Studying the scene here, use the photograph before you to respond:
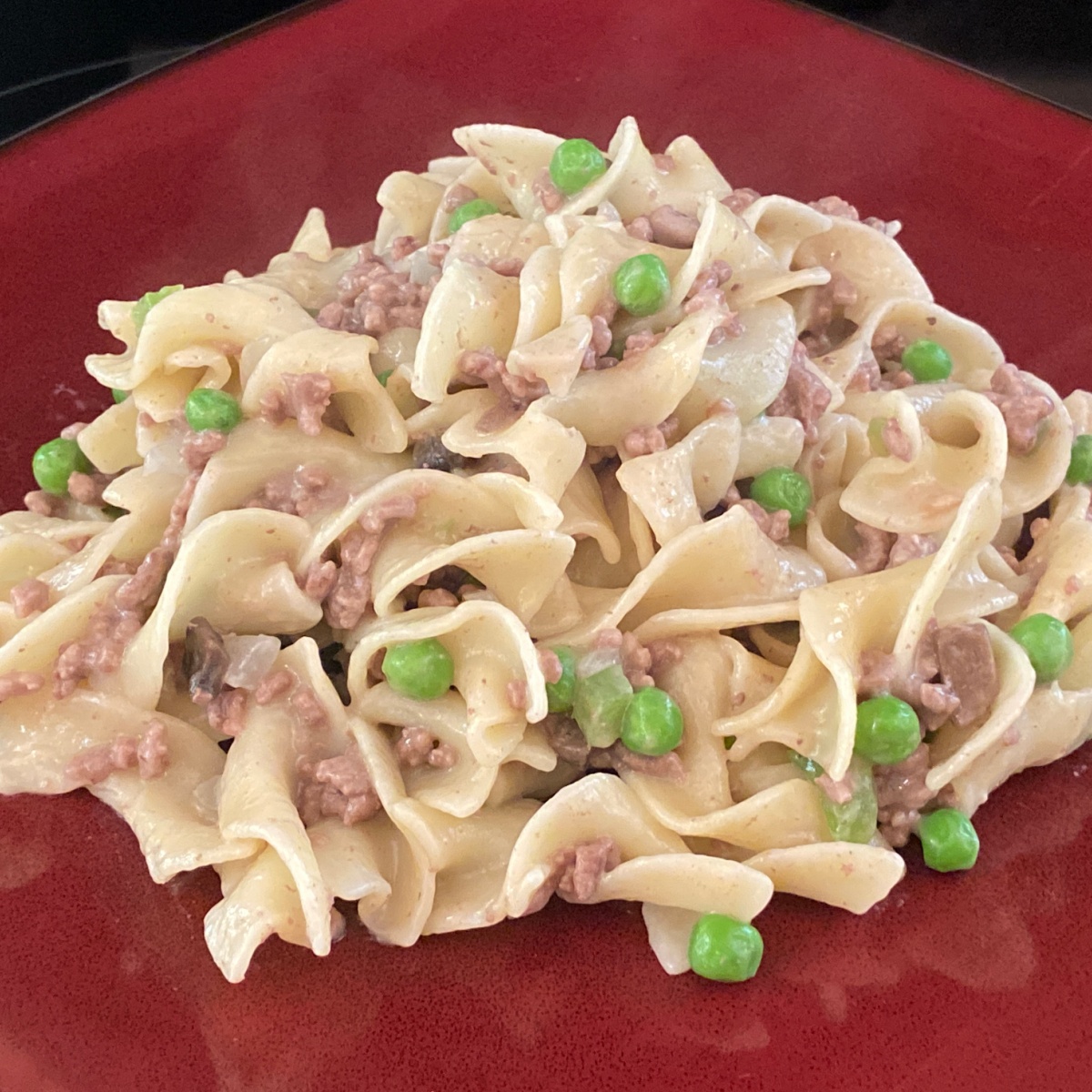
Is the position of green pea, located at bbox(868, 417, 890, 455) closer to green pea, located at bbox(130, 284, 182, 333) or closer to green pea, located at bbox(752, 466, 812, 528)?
green pea, located at bbox(752, 466, 812, 528)

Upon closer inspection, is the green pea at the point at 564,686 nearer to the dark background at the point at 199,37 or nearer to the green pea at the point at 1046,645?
the green pea at the point at 1046,645

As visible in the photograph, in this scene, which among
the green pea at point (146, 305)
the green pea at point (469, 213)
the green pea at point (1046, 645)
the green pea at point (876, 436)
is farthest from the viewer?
the green pea at point (469, 213)

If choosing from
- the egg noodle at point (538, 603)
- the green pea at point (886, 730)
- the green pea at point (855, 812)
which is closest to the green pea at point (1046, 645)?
the egg noodle at point (538, 603)

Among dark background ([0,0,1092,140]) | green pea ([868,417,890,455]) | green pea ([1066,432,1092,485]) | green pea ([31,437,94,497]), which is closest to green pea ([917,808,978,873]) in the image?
green pea ([868,417,890,455])

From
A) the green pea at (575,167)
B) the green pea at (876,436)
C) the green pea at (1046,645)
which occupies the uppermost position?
the green pea at (575,167)

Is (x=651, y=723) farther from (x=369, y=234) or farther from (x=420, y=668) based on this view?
(x=369, y=234)
